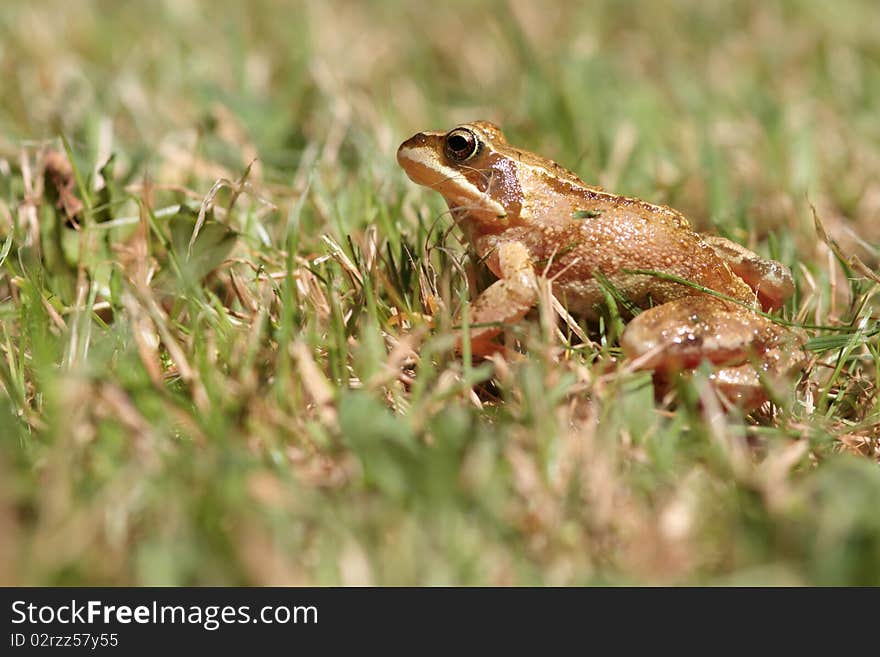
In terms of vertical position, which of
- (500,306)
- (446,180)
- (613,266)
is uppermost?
(446,180)

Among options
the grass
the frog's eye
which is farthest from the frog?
the grass

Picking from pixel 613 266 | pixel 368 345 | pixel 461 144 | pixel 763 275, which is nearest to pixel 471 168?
pixel 461 144

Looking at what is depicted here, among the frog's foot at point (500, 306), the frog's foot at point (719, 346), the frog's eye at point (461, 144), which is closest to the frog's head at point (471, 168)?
the frog's eye at point (461, 144)

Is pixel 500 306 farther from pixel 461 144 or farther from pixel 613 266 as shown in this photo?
pixel 461 144

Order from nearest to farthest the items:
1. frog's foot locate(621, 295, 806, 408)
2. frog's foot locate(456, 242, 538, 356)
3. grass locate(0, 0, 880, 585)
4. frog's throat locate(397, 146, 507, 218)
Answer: grass locate(0, 0, 880, 585) → frog's foot locate(621, 295, 806, 408) → frog's foot locate(456, 242, 538, 356) → frog's throat locate(397, 146, 507, 218)

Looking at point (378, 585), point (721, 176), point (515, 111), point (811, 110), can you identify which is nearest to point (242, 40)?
point (515, 111)

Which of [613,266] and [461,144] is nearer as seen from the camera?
[613,266]

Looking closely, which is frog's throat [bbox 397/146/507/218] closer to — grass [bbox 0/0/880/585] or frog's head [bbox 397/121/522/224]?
frog's head [bbox 397/121/522/224]
